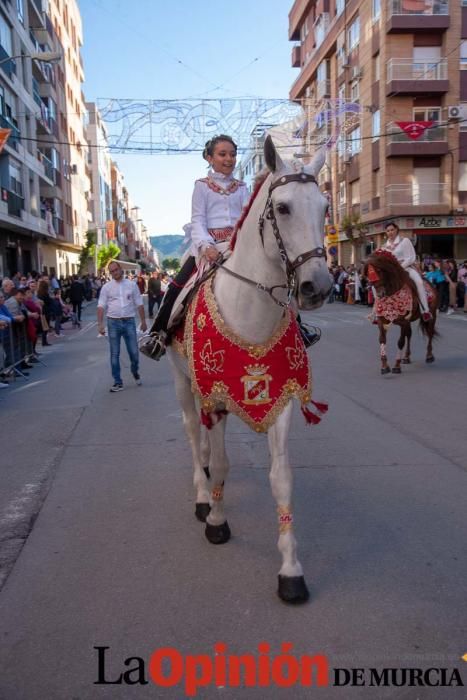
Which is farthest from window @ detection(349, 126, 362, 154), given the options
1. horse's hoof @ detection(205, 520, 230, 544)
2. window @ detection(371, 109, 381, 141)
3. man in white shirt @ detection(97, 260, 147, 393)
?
horse's hoof @ detection(205, 520, 230, 544)

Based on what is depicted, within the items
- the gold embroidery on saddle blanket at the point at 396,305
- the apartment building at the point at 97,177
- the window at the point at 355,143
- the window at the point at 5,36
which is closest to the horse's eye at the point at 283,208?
the gold embroidery on saddle blanket at the point at 396,305

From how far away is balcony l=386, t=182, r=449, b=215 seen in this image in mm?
34781

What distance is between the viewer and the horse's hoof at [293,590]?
10.7 feet

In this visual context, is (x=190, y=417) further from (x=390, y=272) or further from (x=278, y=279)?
(x=390, y=272)

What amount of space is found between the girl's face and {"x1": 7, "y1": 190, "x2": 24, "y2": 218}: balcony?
84.4ft

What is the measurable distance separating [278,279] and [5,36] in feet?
101

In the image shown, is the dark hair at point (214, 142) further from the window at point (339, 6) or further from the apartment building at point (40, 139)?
the window at point (339, 6)

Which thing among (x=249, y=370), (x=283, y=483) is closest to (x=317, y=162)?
(x=249, y=370)

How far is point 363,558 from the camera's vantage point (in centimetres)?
372

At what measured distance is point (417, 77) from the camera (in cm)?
3412

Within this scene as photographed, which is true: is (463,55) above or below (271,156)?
above

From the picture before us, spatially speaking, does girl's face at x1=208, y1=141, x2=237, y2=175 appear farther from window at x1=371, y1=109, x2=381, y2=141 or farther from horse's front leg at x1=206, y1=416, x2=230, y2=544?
window at x1=371, y1=109, x2=381, y2=141

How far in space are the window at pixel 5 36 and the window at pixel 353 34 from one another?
834 inches

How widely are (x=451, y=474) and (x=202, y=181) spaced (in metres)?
3.12
